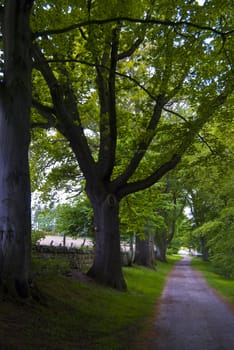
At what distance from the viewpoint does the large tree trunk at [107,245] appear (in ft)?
48.4

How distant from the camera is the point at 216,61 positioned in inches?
516

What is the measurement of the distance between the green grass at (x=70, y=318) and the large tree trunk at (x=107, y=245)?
1552mm

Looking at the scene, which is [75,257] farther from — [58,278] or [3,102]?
[3,102]

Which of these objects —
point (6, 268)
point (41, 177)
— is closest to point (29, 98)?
point (6, 268)

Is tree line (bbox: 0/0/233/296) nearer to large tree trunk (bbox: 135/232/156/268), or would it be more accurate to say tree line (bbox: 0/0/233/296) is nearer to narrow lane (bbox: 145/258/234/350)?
narrow lane (bbox: 145/258/234/350)

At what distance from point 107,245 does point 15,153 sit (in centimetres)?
755

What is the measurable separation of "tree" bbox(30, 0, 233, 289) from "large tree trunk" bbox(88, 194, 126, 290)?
37mm

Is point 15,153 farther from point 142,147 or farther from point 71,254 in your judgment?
point 71,254

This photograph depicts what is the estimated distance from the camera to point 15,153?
8.21 metres

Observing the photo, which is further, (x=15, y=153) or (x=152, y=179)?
(x=152, y=179)

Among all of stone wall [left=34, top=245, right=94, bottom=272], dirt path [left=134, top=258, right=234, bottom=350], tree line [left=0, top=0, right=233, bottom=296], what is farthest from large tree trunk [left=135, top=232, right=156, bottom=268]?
dirt path [left=134, top=258, right=234, bottom=350]

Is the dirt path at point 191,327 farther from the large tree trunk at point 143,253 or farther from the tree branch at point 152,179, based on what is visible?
the large tree trunk at point 143,253

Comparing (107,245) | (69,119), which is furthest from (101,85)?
(107,245)

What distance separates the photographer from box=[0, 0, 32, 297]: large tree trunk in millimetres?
7996
